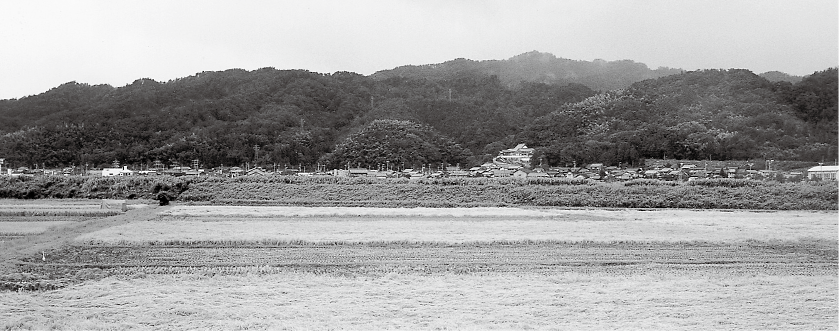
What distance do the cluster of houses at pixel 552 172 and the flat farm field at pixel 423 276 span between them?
2036 cm

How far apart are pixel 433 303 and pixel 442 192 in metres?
22.4

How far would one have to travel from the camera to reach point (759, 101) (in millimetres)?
57875

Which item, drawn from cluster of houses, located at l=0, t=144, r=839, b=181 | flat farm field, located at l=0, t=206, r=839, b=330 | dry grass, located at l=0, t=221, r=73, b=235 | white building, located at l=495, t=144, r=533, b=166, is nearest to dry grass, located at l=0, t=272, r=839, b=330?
flat farm field, located at l=0, t=206, r=839, b=330

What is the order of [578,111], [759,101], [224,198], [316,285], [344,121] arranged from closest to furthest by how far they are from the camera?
[316,285], [224,198], [759,101], [578,111], [344,121]

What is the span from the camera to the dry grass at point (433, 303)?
8.09m

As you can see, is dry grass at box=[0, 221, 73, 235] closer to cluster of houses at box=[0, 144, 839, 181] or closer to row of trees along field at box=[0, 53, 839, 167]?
cluster of houses at box=[0, 144, 839, 181]

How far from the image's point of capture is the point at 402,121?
62.7m

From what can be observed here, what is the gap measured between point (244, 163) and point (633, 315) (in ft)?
160

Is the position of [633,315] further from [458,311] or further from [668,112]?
[668,112]

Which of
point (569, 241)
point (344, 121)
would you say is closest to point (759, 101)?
point (344, 121)

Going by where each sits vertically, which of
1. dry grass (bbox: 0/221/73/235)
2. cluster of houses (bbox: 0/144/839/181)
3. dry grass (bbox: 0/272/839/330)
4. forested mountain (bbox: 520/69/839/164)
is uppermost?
forested mountain (bbox: 520/69/839/164)

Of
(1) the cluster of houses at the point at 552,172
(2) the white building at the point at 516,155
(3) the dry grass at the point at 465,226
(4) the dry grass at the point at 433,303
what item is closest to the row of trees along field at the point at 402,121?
(2) the white building at the point at 516,155

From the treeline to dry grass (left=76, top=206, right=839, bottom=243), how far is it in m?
3.61

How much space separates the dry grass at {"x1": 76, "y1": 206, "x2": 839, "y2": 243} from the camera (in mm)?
16469
